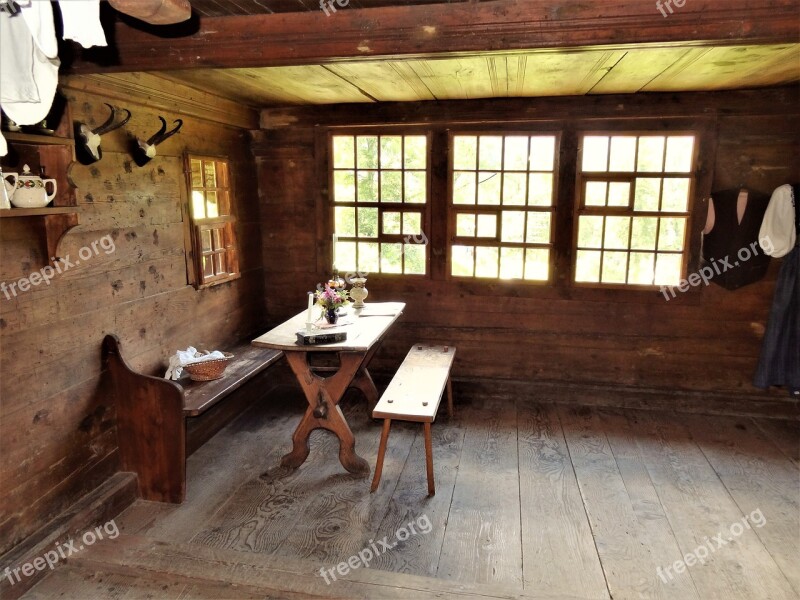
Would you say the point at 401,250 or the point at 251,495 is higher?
the point at 401,250

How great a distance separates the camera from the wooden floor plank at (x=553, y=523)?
238cm

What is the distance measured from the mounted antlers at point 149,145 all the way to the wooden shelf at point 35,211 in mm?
708

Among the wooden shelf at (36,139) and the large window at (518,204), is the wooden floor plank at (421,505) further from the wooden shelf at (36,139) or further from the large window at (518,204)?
the wooden shelf at (36,139)

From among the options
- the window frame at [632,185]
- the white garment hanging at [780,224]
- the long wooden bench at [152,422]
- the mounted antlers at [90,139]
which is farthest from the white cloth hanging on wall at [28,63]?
the white garment hanging at [780,224]

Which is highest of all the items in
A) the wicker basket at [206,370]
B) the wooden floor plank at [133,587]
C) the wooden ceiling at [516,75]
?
the wooden ceiling at [516,75]

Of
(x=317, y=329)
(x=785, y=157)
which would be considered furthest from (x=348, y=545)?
(x=785, y=157)

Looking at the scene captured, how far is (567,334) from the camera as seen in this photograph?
436cm

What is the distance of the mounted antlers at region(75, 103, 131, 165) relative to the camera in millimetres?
2619

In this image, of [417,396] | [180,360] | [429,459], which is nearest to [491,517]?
[429,459]

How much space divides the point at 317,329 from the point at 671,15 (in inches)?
92.1

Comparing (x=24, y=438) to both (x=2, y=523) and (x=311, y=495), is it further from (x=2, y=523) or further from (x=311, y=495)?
(x=311, y=495)

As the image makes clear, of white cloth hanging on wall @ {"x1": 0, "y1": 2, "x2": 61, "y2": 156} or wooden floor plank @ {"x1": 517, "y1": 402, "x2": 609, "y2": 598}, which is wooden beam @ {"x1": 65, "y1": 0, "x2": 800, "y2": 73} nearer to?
white cloth hanging on wall @ {"x1": 0, "y1": 2, "x2": 61, "y2": 156}

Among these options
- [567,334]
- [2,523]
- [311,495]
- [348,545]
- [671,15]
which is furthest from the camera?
[567,334]

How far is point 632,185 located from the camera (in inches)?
160
